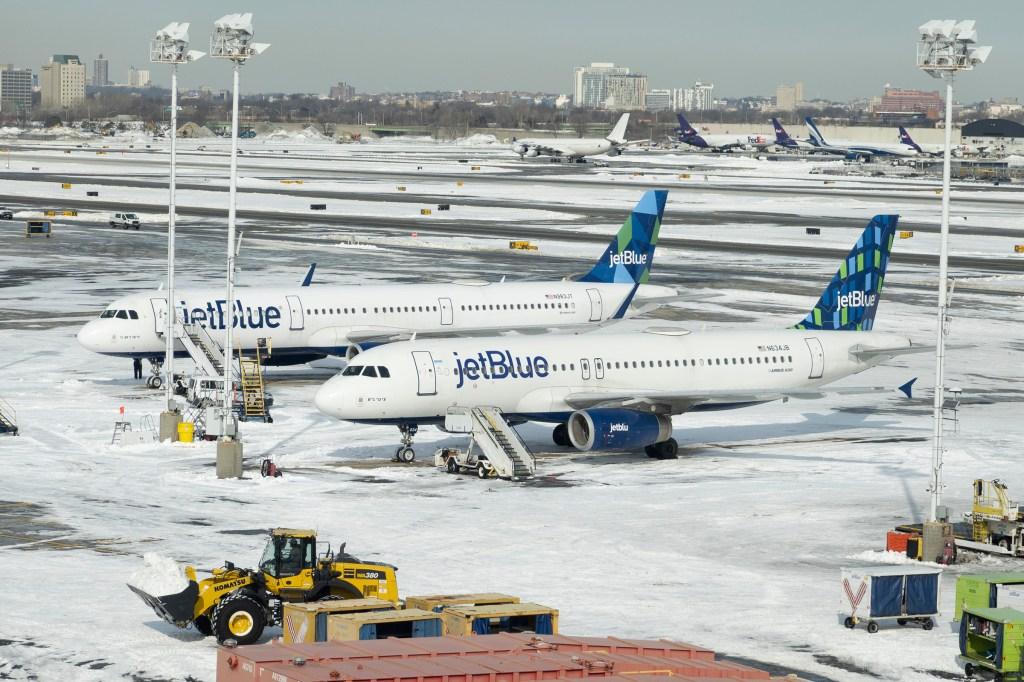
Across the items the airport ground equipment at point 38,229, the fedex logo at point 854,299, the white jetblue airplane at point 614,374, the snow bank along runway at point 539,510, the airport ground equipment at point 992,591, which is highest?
the fedex logo at point 854,299

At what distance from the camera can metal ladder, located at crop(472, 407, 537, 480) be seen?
53.5 m

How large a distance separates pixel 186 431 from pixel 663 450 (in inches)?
678

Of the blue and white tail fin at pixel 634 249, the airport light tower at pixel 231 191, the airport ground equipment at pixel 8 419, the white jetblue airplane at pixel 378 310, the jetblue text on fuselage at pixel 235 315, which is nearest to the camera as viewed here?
the airport light tower at pixel 231 191

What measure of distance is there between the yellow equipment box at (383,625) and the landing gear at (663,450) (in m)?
27.1

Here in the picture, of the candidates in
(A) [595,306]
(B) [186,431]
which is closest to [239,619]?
(B) [186,431]

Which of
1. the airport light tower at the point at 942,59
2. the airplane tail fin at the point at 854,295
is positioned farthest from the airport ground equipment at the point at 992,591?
the airplane tail fin at the point at 854,295

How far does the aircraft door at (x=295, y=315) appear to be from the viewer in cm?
7138

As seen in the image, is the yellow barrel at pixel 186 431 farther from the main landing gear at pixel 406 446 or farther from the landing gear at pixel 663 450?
the landing gear at pixel 663 450

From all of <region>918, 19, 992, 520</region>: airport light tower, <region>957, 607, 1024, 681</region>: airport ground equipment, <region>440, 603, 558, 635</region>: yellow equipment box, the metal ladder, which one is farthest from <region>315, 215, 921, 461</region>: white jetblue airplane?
<region>440, 603, 558, 635</region>: yellow equipment box

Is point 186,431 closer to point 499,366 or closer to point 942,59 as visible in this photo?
point 499,366

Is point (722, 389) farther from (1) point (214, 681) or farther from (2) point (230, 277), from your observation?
(1) point (214, 681)

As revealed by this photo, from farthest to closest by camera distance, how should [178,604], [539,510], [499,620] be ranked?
[539,510]
[178,604]
[499,620]

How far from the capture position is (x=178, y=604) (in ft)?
111

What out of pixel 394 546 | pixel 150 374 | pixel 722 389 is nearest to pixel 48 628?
pixel 394 546
